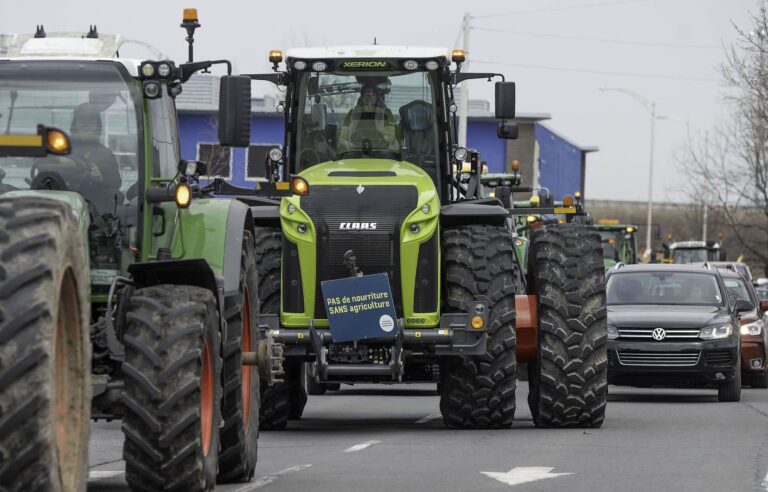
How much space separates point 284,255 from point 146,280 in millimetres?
6639

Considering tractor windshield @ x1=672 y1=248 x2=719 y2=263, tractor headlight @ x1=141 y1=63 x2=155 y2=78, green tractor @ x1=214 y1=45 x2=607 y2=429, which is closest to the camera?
tractor headlight @ x1=141 y1=63 x2=155 y2=78

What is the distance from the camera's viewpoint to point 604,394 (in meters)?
17.7

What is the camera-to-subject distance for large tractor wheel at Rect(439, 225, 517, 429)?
16.8 m

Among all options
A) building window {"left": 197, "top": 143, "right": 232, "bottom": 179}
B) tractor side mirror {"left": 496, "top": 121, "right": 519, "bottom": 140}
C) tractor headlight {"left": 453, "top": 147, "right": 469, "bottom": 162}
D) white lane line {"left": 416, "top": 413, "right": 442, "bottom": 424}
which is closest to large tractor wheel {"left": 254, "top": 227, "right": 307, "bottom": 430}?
white lane line {"left": 416, "top": 413, "right": 442, "bottom": 424}

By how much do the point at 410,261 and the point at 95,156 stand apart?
6096 millimetres

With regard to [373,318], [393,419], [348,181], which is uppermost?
[348,181]

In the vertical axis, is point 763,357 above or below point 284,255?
below

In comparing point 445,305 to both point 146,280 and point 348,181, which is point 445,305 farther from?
point 146,280

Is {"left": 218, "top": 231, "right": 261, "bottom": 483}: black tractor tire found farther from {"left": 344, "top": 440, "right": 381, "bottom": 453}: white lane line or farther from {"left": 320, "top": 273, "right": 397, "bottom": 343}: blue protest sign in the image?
{"left": 320, "top": 273, "right": 397, "bottom": 343}: blue protest sign

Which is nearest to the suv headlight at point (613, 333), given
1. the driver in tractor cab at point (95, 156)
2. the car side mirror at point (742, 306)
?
the car side mirror at point (742, 306)

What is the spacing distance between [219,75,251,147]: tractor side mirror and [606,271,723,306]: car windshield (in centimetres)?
1437

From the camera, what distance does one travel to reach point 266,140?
218 feet

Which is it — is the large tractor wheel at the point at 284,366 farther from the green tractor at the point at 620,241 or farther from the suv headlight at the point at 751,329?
the green tractor at the point at 620,241

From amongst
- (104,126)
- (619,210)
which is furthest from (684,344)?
(619,210)
